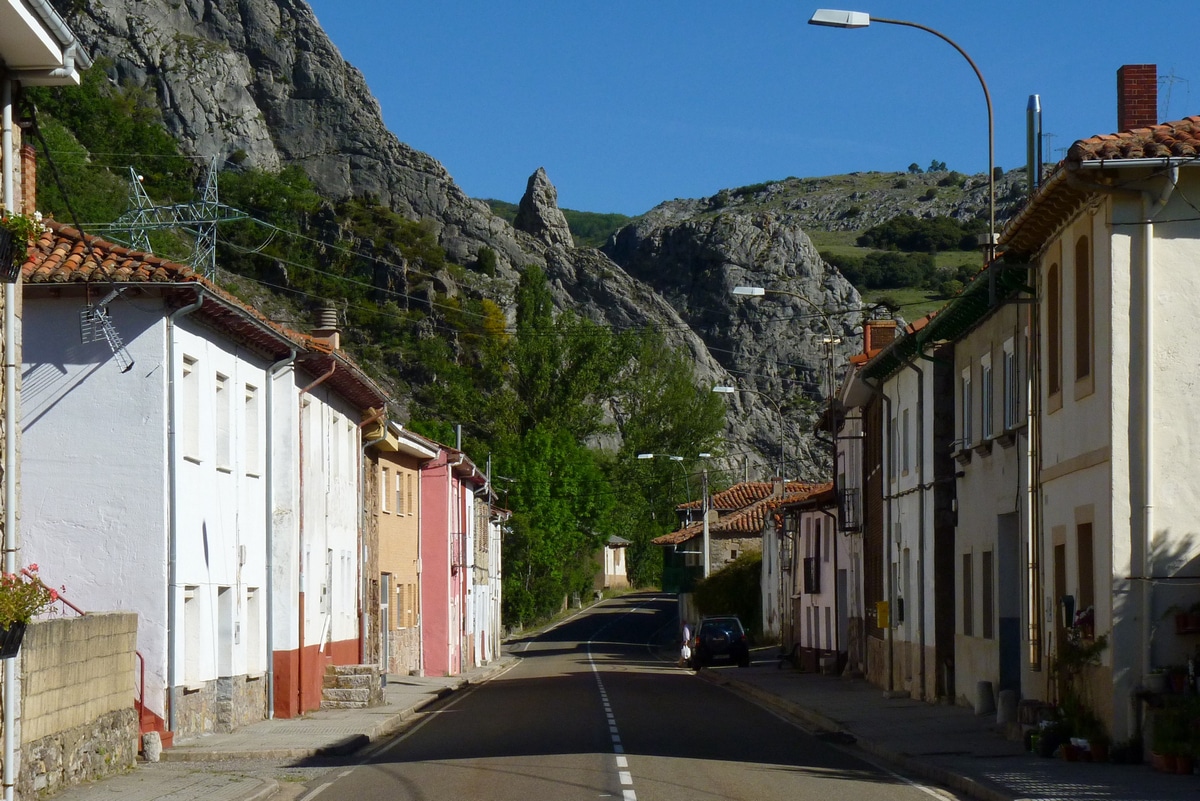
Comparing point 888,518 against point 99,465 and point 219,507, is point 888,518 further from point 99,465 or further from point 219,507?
point 99,465

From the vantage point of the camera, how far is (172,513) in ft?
61.1

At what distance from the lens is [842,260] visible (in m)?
154

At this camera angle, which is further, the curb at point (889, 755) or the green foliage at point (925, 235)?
the green foliage at point (925, 235)

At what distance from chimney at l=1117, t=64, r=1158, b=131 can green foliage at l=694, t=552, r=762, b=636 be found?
4590cm

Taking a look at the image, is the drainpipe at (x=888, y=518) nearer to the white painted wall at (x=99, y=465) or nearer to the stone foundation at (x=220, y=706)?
the stone foundation at (x=220, y=706)

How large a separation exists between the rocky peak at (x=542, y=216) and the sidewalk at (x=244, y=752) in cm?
10750

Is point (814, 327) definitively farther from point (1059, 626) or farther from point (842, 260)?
point (1059, 626)

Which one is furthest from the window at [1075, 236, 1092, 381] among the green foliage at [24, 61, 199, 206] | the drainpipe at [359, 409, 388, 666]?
the green foliage at [24, 61, 199, 206]

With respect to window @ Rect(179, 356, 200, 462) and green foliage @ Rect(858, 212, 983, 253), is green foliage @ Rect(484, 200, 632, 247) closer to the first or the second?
green foliage @ Rect(858, 212, 983, 253)

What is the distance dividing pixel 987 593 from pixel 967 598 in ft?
5.43

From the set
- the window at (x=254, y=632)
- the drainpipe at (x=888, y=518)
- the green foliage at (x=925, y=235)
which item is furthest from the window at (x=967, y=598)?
the green foliage at (x=925, y=235)

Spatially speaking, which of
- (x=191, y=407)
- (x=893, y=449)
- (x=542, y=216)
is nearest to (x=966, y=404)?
(x=893, y=449)

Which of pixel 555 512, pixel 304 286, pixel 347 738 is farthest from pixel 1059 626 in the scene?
pixel 304 286

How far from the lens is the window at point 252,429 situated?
23.3 metres
